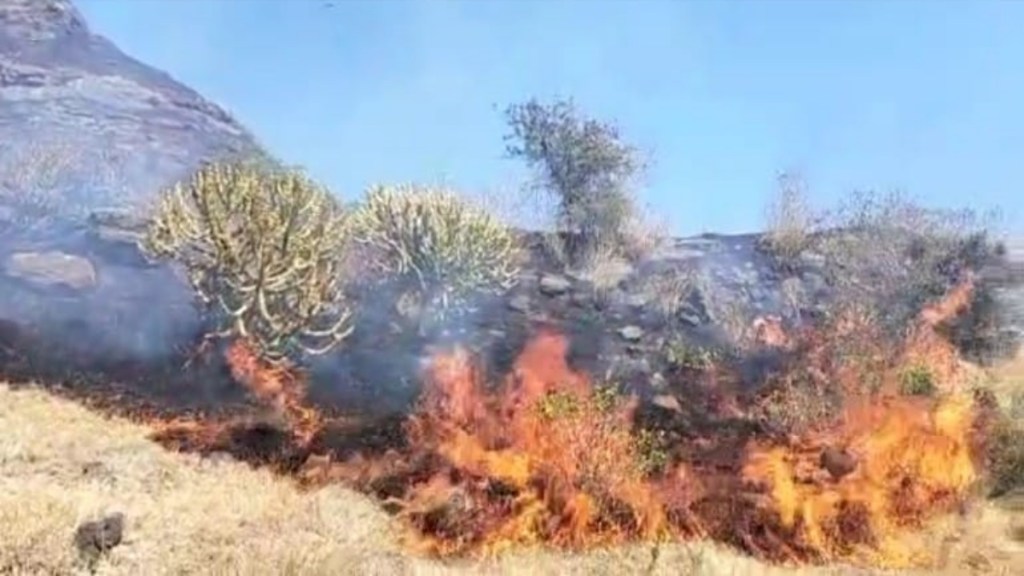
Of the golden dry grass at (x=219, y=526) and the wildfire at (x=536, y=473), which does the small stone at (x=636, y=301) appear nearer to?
the wildfire at (x=536, y=473)

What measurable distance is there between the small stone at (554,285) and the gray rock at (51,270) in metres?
9.05

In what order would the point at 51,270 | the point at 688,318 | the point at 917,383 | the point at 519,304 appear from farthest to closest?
the point at 519,304
the point at 688,318
the point at 51,270
the point at 917,383

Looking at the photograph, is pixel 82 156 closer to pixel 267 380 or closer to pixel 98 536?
pixel 267 380

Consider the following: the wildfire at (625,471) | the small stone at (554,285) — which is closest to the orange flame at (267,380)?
the wildfire at (625,471)

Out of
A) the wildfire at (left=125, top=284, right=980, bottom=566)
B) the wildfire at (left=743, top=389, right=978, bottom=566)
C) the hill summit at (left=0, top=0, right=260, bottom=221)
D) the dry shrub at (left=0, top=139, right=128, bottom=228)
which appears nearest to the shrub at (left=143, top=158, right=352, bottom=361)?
the wildfire at (left=125, top=284, right=980, bottom=566)

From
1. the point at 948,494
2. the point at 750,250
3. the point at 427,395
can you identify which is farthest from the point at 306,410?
the point at 750,250

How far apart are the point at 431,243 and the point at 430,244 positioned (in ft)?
0.09

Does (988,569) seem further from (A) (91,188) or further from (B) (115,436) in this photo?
(A) (91,188)

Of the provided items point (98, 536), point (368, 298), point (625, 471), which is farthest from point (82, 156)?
point (625, 471)

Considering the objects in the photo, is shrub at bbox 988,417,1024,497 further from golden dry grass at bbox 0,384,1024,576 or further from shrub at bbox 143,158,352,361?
shrub at bbox 143,158,352,361

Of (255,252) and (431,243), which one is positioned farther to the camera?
(431,243)

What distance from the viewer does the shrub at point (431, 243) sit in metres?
19.7

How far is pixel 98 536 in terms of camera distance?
33.0 feet

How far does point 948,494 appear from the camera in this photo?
45.2ft
